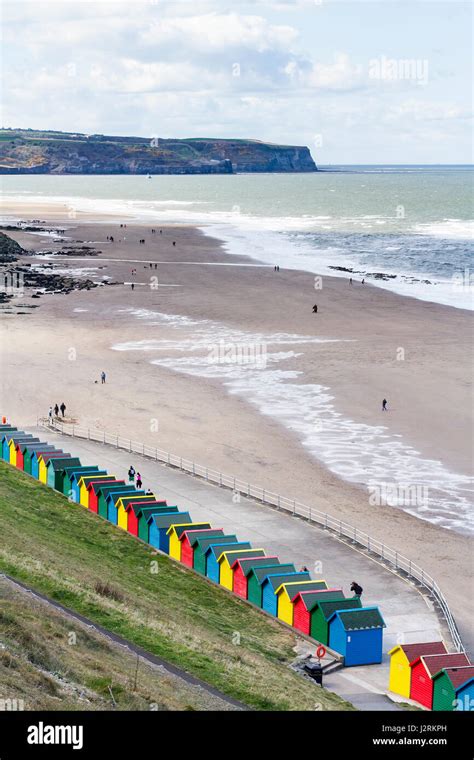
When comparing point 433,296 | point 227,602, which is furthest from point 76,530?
point 433,296

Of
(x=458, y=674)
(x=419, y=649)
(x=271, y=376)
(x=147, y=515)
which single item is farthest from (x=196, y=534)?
(x=271, y=376)

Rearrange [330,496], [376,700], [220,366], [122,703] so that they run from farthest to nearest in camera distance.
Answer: [220,366] < [330,496] < [376,700] < [122,703]

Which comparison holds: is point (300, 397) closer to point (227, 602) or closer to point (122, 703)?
point (227, 602)

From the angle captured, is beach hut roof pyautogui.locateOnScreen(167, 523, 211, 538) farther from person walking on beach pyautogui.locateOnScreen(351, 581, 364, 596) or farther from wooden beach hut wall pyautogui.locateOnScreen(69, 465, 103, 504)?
wooden beach hut wall pyautogui.locateOnScreen(69, 465, 103, 504)

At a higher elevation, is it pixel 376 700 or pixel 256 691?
pixel 256 691

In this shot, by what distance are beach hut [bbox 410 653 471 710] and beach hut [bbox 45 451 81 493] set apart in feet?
60.1

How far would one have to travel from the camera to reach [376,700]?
24078mm

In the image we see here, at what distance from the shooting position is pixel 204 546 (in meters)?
31.7

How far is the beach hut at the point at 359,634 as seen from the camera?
86.0ft

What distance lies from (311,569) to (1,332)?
45824 mm

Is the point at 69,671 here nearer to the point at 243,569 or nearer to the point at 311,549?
the point at 243,569

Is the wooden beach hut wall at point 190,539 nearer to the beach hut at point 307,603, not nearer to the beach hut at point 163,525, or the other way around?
the beach hut at point 163,525

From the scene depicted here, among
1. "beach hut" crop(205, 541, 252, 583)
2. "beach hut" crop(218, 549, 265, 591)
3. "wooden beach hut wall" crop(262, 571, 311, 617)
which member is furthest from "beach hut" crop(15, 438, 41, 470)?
"wooden beach hut wall" crop(262, 571, 311, 617)

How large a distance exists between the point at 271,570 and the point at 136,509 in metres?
6.60
